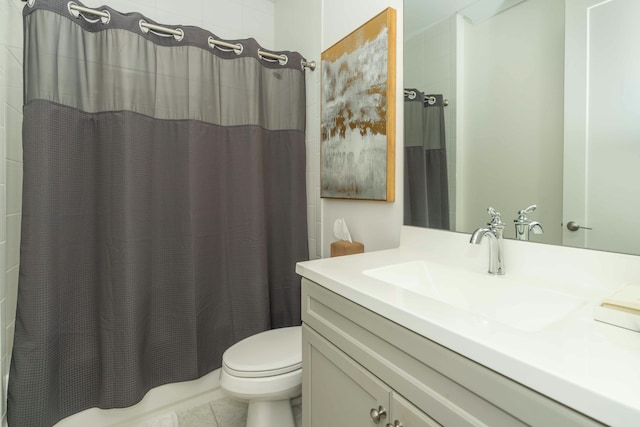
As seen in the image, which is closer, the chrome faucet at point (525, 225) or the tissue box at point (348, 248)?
the chrome faucet at point (525, 225)

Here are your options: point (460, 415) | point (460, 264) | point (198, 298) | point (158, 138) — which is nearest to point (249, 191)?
point (158, 138)

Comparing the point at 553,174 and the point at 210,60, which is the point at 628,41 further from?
the point at 210,60

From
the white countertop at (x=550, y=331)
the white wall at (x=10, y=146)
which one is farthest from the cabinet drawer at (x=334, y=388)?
the white wall at (x=10, y=146)

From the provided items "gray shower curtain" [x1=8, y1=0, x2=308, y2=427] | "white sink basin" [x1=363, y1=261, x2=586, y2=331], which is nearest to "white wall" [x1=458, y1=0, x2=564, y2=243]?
"white sink basin" [x1=363, y1=261, x2=586, y2=331]

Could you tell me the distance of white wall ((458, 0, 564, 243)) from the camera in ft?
2.68

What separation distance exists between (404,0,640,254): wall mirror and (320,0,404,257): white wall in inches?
4.3

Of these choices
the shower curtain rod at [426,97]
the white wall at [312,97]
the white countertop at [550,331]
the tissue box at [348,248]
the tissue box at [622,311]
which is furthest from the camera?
the white wall at [312,97]

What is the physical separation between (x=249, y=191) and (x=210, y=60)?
68cm

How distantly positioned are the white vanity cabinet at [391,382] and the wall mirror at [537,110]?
0.53m

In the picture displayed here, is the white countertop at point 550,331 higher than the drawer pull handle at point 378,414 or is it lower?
higher

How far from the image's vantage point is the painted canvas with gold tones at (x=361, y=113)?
1250 mm

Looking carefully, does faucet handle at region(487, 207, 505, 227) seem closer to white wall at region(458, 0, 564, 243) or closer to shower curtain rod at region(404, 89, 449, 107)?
white wall at region(458, 0, 564, 243)

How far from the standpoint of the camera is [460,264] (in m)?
0.99

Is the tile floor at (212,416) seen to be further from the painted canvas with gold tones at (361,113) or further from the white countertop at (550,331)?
the painted canvas with gold tones at (361,113)
